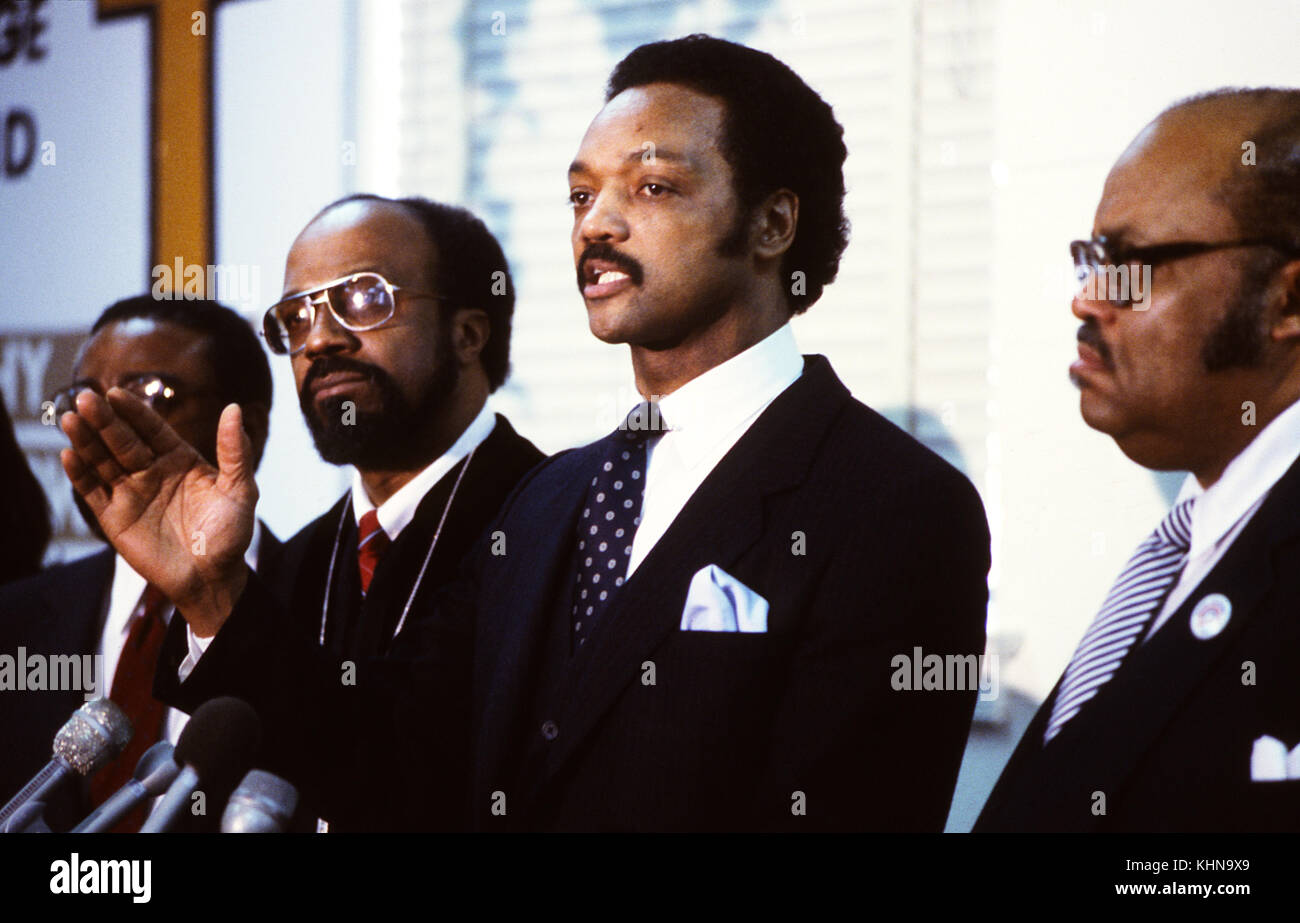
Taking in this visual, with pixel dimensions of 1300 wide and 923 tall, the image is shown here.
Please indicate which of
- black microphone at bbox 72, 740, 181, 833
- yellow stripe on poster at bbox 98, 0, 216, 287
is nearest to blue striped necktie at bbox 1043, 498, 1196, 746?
black microphone at bbox 72, 740, 181, 833

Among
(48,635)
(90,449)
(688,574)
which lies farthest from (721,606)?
(48,635)

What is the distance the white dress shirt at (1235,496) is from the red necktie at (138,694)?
201cm

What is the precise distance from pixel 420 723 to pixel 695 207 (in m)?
0.99

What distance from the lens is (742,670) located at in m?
1.94

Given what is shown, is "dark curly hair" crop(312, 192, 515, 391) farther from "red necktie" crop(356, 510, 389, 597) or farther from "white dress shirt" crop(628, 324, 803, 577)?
"white dress shirt" crop(628, 324, 803, 577)

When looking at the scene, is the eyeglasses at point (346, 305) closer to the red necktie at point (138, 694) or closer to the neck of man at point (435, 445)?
the neck of man at point (435, 445)

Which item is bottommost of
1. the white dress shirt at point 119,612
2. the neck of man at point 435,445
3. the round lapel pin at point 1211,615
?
the round lapel pin at point 1211,615

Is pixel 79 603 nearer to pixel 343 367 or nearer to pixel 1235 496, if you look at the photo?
pixel 343 367

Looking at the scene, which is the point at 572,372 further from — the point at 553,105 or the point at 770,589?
the point at 770,589

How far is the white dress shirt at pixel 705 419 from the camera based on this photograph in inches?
87.4

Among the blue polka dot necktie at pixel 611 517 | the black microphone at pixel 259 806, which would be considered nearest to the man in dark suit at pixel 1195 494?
the blue polka dot necktie at pixel 611 517
